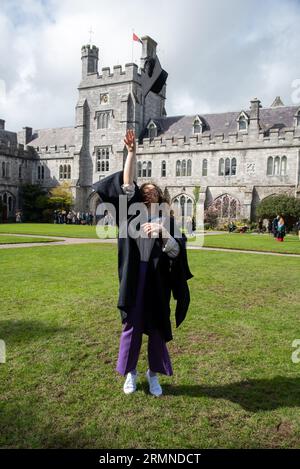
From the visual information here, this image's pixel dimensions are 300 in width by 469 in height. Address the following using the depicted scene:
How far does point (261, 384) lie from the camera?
14.2 feet

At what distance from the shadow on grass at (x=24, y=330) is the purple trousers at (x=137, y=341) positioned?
1838 mm

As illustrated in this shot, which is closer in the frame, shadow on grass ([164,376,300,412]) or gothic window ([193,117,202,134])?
shadow on grass ([164,376,300,412])

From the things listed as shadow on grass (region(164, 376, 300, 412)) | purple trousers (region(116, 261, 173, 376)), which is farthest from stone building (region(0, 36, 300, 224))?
purple trousers (region(116, 261, 173, 376))

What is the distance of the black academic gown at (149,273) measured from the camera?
4051 mm

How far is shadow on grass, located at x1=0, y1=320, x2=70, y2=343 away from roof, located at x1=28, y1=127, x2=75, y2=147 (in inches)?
1620

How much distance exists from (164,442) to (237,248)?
46.7 ft

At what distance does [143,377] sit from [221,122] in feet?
118

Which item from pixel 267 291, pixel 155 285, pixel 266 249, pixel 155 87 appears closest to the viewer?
pixel 155 285

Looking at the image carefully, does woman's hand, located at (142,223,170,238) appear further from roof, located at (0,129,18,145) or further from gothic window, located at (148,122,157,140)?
roof, located at (0,129,18,145)

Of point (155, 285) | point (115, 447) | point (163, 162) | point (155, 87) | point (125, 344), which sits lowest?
point (115, 447)

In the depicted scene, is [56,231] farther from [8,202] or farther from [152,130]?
[8,202]

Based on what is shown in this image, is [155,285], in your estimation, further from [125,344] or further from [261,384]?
[261,384]

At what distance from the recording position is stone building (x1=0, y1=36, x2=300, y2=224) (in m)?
34.3

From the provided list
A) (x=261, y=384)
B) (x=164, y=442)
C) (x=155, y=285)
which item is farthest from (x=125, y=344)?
(x=261, y=384)
